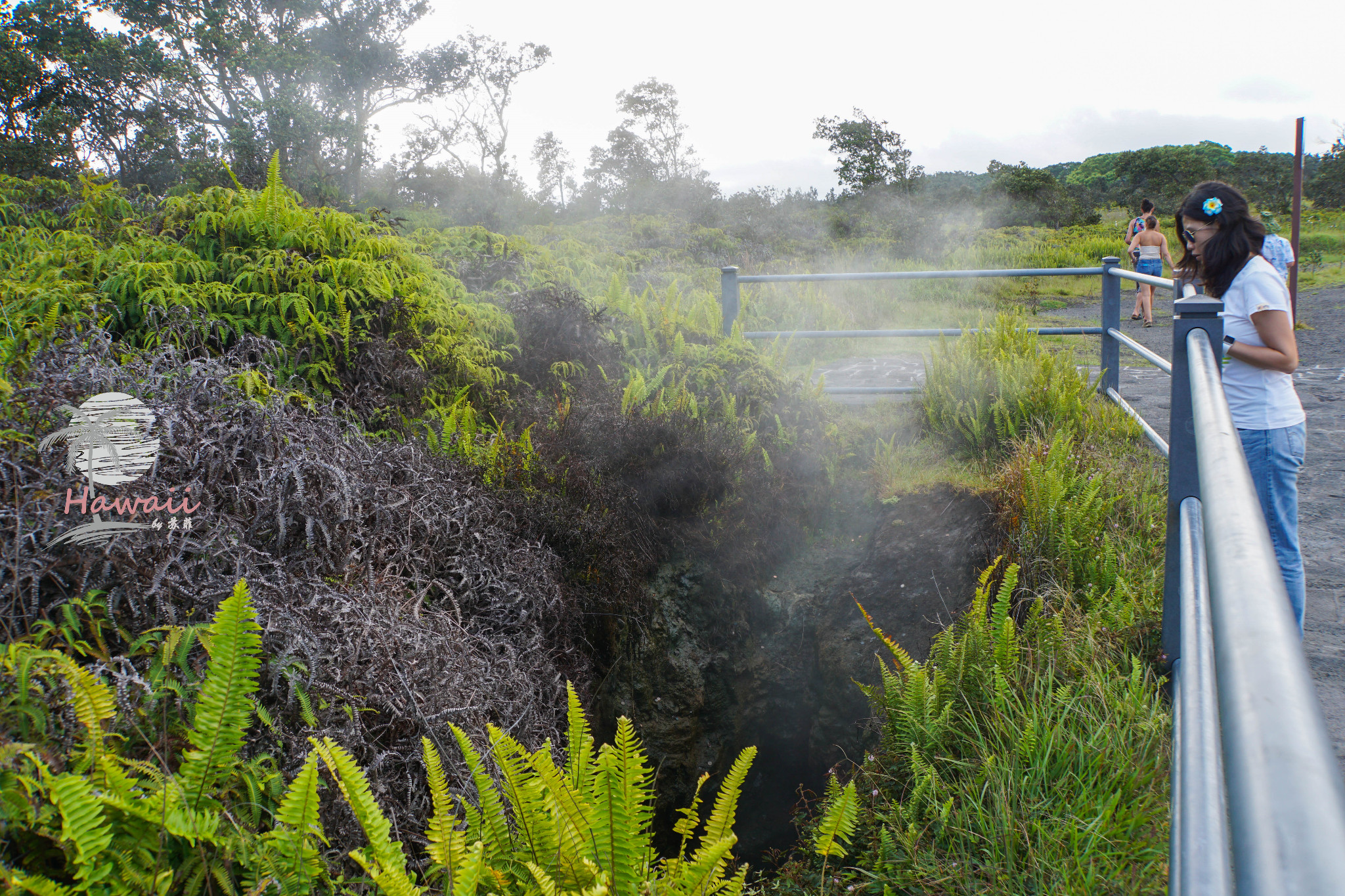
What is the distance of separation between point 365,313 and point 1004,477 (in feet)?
13.0

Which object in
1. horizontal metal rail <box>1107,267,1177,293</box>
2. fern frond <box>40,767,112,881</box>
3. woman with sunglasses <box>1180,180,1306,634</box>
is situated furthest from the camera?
horizontal metal rail <box>1107,267,1177,293</box>

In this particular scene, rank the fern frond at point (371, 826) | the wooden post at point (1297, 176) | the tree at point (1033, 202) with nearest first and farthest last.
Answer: the fern frond at point (371, 826), the wooden post at point (1297, 176), the tree at point (1033, 202)

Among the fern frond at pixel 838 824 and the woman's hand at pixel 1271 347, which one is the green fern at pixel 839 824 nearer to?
the fern frond at pixel 838 824

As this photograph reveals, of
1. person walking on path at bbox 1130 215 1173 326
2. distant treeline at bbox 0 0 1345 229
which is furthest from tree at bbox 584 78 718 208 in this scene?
person walking on path at bbox 1130 215 1173 326

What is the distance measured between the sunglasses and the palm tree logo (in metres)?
4.12

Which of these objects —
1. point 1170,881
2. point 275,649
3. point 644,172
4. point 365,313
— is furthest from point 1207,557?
point 644,172

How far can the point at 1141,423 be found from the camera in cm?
458

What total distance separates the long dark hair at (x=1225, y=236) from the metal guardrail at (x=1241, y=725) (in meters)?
1.96

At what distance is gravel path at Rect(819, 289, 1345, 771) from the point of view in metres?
2.78

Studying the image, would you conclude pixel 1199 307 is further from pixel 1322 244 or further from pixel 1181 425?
pixel 1322 244

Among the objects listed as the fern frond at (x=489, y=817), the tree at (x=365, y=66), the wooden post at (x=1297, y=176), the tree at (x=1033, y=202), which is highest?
the tree at (x=365, y=66)

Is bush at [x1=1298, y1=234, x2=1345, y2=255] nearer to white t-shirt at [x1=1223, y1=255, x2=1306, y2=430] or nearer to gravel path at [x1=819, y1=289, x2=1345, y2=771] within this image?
gravel path at [x1=819, y1=289, x2=1345, y2=771]

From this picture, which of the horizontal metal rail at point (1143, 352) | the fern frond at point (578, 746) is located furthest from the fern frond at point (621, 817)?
the horizontal metal rail at point (1143, 352)

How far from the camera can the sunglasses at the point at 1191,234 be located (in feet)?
10.3
